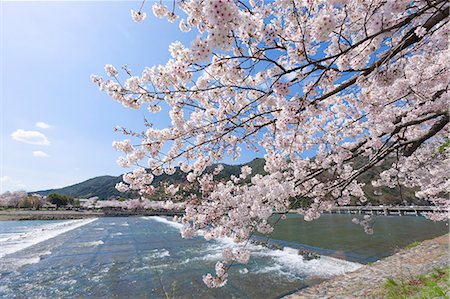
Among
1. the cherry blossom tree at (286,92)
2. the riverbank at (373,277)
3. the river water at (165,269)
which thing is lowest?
the river water at (165,269)

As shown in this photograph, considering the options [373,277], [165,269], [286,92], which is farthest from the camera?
[165,269]

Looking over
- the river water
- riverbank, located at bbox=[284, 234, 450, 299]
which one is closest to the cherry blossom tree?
riverbank, located at bbox=[284, 234, 450, 299]

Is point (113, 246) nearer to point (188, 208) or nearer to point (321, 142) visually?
point (188, 208)

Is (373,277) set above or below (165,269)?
above

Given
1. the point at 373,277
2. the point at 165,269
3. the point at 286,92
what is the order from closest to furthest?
the point at 286,92, the point at 373,277, the point at 165,269

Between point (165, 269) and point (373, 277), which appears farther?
point (165, 269)

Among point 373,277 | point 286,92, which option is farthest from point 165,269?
point 286,92

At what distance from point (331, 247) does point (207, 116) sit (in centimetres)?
1666

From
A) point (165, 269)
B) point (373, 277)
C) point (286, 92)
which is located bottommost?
point (165, 269)

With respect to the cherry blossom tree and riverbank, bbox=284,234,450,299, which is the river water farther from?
the cherry blossom tree

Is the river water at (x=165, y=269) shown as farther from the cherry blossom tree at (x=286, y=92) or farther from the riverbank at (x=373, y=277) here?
the cherry blossom tree at (x=286, y=92)

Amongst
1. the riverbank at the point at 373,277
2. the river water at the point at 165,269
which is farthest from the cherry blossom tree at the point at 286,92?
the river water at the point at 165,269

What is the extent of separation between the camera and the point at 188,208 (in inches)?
199

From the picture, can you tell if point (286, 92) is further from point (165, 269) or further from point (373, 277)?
point (165, 269)
